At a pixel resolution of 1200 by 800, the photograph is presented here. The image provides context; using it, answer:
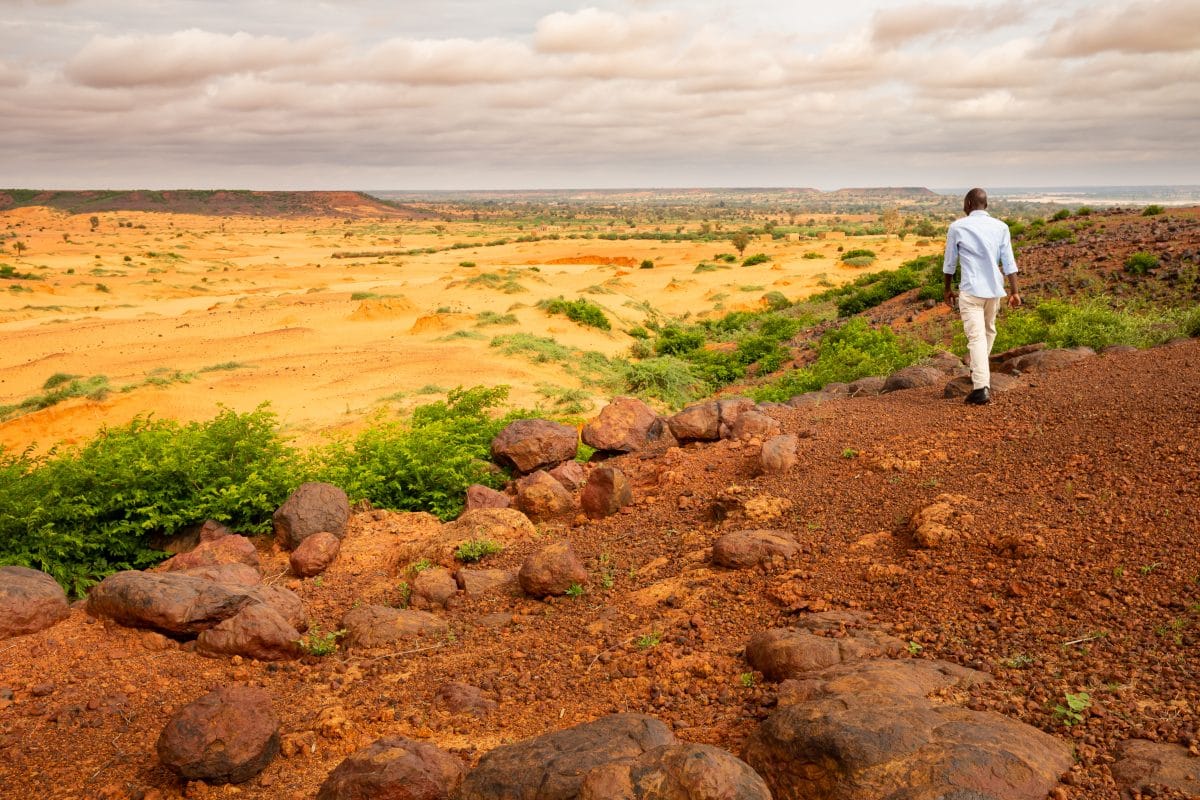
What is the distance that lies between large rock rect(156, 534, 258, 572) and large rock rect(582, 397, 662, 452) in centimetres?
349

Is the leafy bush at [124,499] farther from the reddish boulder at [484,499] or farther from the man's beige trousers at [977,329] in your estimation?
the man's beige trousers at [977,329]

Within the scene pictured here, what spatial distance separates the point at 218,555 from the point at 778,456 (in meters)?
4.55

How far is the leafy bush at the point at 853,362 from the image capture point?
11328 millimetres

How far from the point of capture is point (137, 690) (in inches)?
173

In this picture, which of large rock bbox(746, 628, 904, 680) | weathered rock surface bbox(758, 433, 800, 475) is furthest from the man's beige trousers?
large rock bbox(746, 628, 904, 680)

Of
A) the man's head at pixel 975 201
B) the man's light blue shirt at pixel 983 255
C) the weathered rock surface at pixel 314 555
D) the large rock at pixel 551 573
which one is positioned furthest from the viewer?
the man's head at pixel 975 201

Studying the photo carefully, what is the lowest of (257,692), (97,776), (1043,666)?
(97,776)

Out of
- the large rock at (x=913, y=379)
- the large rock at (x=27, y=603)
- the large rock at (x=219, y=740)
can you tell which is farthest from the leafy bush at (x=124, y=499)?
the large rock at (x=913, y=379)

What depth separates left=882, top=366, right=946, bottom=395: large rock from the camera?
27.6ft

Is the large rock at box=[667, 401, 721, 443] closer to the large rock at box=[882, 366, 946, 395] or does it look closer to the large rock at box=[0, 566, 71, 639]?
the large rock at box=[882, 366, 946, 395]

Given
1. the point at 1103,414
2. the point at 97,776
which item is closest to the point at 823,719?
the point at 97,776

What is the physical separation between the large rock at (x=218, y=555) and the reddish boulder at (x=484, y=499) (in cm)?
185

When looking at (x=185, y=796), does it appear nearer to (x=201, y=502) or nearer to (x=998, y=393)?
(x=201, y=502)

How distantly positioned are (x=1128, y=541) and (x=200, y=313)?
1085 inches
